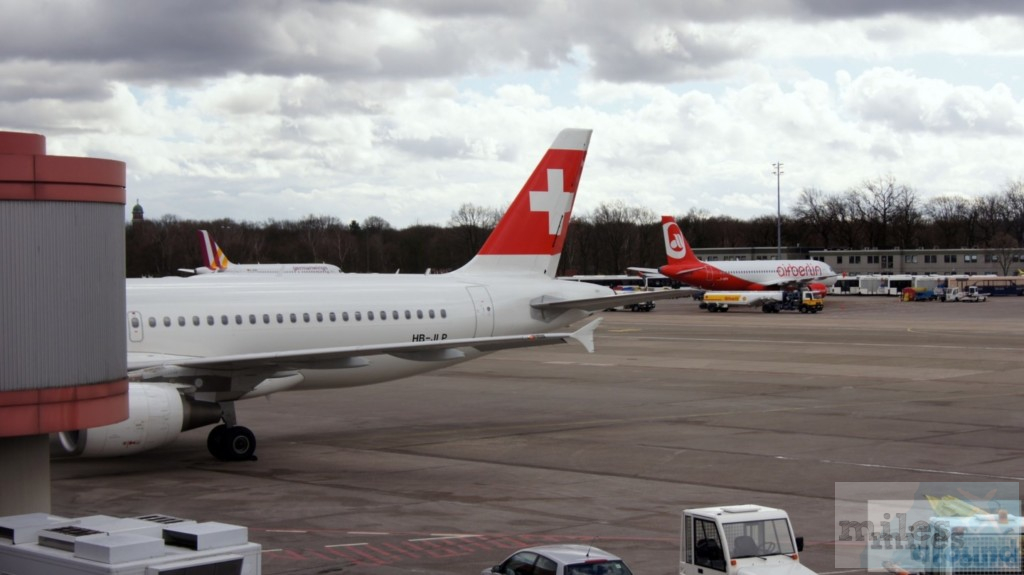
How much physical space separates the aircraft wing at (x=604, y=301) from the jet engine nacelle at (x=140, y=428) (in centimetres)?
1267

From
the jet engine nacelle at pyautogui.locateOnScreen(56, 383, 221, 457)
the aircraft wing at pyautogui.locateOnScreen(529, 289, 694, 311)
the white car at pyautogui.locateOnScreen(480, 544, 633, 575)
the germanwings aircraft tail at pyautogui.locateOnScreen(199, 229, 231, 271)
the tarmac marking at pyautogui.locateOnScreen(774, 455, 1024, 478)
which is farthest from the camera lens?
the germanwings aircraft tail at pyautogui.locateOnScreen(199, 229, 231, 271)

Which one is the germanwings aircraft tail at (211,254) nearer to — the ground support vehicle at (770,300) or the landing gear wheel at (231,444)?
the ground support vehicle at (770,300)

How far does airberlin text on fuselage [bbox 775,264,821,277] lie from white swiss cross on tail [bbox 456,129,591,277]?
268ft

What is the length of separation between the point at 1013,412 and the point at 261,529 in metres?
24.7

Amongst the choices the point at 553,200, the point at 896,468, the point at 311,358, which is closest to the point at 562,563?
the point at 311,358

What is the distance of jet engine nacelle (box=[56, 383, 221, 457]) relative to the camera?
22.0 metres

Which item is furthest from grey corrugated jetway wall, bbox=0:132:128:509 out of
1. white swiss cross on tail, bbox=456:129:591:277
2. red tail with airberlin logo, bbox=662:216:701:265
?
red tail with airberlin logo, bbox=662:216:701:265

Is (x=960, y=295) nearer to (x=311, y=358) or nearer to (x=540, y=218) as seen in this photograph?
(x=540, y=218)

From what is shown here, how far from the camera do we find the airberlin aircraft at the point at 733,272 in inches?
4250

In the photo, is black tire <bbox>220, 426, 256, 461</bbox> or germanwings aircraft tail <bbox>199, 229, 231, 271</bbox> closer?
black tire <bbox>220, 426, 256, 461</bbox>

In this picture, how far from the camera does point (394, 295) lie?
104 feet

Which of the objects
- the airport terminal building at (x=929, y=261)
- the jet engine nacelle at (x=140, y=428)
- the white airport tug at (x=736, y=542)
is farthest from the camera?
the airport terminal building at (x=929, y=261)

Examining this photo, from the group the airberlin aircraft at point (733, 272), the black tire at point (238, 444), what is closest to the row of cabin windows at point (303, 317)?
the black tire at point (238, 444)

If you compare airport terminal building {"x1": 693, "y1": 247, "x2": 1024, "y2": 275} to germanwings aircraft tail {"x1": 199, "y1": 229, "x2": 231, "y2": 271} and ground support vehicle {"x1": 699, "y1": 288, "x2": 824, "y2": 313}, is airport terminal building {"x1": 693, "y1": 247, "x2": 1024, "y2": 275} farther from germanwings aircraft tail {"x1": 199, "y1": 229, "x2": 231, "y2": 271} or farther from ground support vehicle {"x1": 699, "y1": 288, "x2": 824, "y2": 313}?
germanwings aircraft tail {"x1": 199, "y1": 229, "x2": 231, "y2": 271}
